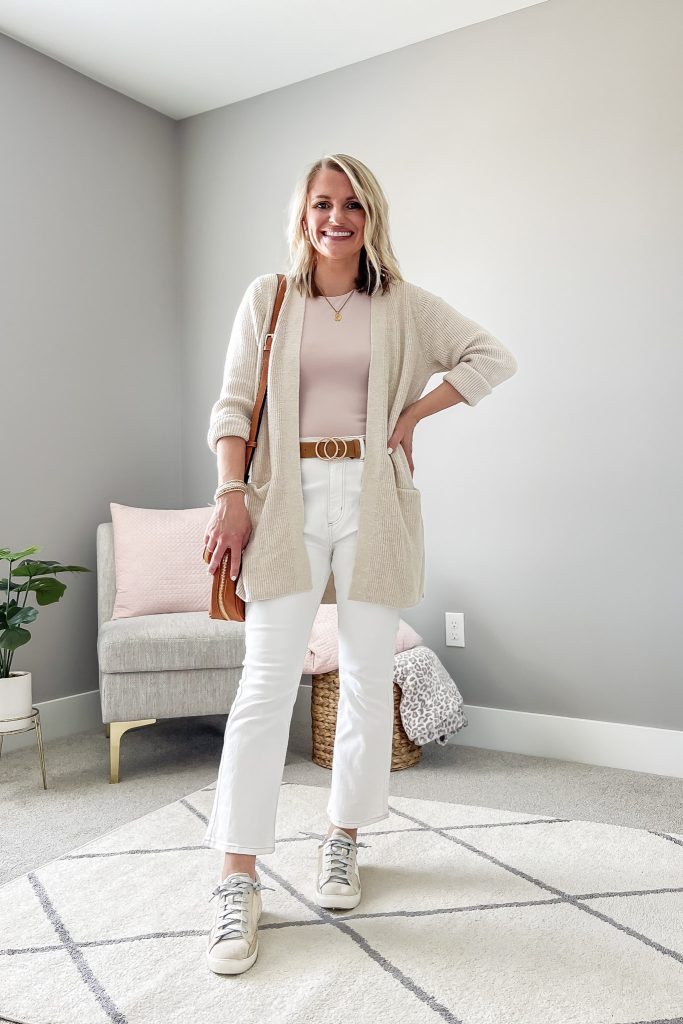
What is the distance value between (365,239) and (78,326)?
1777 millimetres

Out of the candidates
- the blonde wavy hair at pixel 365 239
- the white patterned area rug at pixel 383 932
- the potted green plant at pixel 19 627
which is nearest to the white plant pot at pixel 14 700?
the potted green plant at pixel 19 627

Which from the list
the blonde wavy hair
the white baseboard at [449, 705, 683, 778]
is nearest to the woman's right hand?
the blonde wavy hair

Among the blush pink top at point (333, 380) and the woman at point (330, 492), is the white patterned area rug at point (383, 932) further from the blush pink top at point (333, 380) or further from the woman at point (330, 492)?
the blush pink top at point (333, 380)

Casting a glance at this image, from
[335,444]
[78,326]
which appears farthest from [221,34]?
[335,444]

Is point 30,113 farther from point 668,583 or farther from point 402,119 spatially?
point 668,583

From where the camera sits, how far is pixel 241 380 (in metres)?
1.57

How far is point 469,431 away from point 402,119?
1109 millimetres

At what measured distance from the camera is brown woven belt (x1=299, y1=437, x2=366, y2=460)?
154 cm

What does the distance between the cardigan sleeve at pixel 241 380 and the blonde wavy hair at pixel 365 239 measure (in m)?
0.10

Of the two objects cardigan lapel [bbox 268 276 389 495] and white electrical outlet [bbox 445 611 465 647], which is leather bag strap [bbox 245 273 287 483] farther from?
white electrical outlet [bbox 445 611 465 647]

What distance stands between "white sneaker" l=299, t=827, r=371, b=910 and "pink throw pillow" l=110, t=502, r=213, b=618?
4.16 feet

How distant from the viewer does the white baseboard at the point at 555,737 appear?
2455 mm

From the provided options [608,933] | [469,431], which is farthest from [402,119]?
[608,933]

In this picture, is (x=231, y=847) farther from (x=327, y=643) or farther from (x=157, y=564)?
(x=157, y=564)
